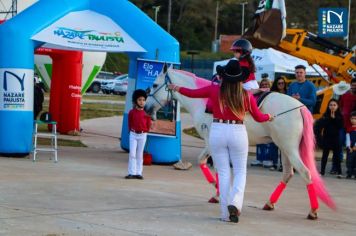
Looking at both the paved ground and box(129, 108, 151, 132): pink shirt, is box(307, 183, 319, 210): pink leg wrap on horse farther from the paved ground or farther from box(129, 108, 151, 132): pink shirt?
box(129, 108, 151, 132): pink shirt

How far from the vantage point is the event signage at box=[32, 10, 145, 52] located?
15.1 metres

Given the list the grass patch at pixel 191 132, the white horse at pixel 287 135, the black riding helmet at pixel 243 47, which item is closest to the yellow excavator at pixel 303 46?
the grass patch at pixel 191 132

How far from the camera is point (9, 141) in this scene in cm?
1461

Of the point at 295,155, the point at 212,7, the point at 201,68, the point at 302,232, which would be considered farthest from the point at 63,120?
the point at 212,7

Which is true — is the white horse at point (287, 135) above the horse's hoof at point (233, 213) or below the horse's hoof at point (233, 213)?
above

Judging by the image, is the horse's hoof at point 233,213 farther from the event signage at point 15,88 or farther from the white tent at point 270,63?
the white tent at point 270,63

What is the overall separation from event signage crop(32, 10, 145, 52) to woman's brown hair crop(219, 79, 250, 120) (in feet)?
22.5

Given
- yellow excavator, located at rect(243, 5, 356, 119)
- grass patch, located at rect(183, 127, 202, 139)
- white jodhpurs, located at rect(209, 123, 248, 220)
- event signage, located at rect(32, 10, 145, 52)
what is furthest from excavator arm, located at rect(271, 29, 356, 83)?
white jodhpurs, located at rect(209, 123, 248, 220)

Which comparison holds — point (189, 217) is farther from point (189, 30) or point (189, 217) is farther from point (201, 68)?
point (189, 30)

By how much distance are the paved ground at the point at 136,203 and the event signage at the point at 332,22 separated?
12253 millimetres

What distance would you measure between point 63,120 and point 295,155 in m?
12.4

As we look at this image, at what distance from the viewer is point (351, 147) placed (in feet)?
47.8

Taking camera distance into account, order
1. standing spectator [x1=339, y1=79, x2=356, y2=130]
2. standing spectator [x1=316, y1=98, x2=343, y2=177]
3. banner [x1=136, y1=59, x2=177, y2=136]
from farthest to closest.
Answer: standing spectator [x1=339, y1=79, x2=356, y2=130], standing spectator [x1=316, y1=98, x2=343, y2=177], banner [x1=136, y1=59, x2=177, y2=136]

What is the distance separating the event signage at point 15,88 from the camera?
14531mm
